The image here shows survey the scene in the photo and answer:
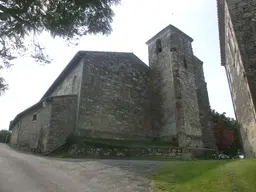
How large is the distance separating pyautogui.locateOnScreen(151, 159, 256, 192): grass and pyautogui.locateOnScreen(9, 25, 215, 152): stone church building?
800 centimetres

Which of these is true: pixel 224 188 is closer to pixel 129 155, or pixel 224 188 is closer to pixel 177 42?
pixel 129 155

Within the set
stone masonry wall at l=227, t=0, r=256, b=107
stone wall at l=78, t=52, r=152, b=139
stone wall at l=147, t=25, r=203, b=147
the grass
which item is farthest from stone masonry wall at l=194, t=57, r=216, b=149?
the grass

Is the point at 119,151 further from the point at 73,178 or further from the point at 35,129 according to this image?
the point at 35,129

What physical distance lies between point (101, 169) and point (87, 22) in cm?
604

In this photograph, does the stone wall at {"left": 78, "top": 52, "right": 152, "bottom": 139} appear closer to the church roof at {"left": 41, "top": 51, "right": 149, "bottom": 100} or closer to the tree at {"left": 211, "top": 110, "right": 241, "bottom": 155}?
the church roof at {"left": 41, "top": 51, "right": 149, "bottom": 100}

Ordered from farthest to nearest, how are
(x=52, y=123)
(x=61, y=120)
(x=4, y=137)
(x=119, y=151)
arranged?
(x=4, y=137) → (x=61, y=120) → (x=52, y=123) → (x=119, y=151)

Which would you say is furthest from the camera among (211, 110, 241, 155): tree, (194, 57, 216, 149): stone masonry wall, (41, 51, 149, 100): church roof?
(211, 110, 241, 155): tree

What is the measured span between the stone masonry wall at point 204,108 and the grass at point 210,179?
446 inches

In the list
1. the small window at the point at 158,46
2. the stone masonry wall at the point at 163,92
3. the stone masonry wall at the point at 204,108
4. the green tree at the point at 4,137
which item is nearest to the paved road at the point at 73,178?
the stone masonry wall at the point at 163,92

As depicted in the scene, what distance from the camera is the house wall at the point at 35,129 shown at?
13.6m

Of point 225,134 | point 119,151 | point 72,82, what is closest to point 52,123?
point 72,82

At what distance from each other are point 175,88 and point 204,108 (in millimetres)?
4292

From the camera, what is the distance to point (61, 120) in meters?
13.5

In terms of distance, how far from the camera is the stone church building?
13766 mm
